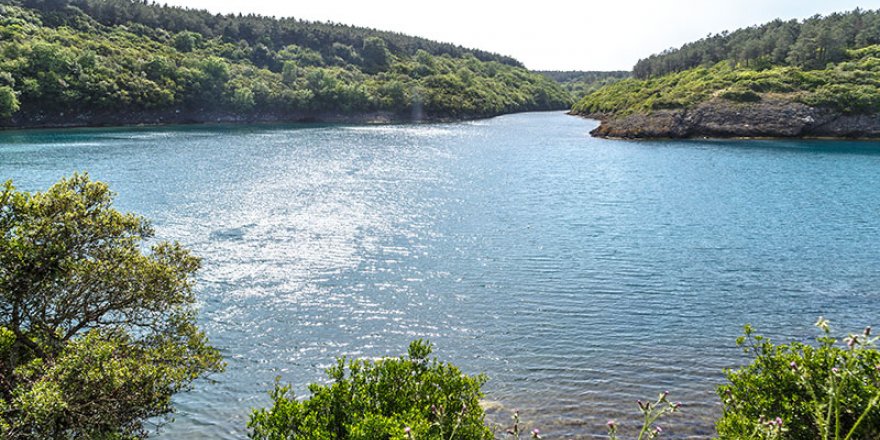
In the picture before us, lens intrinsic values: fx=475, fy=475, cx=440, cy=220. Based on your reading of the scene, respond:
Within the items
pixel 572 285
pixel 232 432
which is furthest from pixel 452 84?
pixel 232 432

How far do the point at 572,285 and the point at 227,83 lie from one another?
137914 millimetres

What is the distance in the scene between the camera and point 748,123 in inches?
4112

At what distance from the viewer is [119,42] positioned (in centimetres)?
14738

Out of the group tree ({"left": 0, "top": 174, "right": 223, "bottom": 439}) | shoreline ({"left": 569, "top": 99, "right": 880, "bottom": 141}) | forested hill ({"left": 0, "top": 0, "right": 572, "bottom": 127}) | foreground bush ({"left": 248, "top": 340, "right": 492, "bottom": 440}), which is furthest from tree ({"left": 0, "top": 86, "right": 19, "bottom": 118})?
shoreline ({"left": 569, "top": 99, "right": 880, "bottom": 141})

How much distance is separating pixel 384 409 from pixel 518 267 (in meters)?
20.2

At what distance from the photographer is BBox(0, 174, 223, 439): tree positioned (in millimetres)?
9914

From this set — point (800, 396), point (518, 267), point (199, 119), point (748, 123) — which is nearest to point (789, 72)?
point (748, 123)

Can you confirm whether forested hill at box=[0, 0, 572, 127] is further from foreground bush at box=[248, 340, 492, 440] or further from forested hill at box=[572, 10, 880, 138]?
foreground bush at box=[248, 340, 492, 440]

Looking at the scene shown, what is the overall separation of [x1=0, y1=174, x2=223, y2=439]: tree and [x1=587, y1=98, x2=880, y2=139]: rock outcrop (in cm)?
10897

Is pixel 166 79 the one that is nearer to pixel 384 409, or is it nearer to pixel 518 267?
pixel 518 267

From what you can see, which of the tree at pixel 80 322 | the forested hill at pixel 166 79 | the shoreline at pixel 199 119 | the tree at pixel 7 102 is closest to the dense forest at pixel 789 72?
the shoreline at pixel 199 119

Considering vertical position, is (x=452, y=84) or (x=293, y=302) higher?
(x=452, y=84)

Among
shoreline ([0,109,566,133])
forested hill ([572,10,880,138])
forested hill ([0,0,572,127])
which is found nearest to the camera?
forested hill ([572,10,880,138])

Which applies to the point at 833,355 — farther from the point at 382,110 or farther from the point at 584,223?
the point at 382,110
